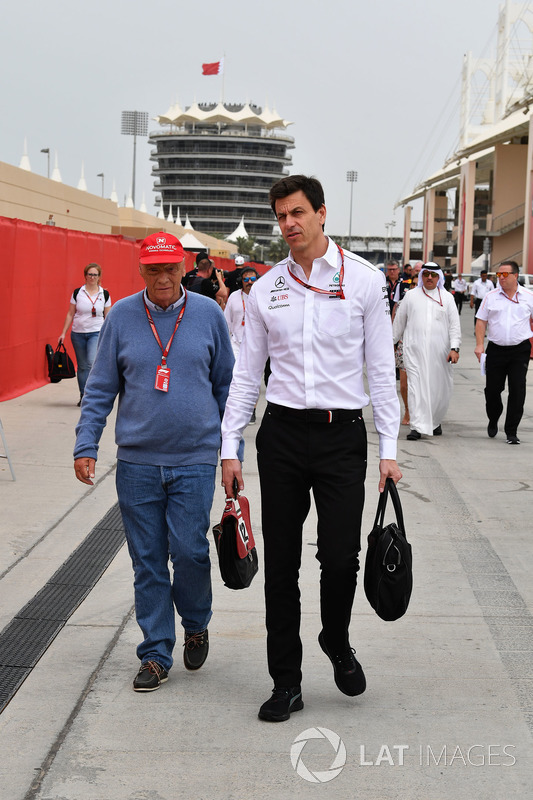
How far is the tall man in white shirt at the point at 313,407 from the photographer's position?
414cm

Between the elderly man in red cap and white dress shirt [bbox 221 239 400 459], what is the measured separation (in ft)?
1.34

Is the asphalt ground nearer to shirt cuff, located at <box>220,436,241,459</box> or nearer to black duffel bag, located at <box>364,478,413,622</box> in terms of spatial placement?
black duffel bag, located at <box>364,478,413,622</box>

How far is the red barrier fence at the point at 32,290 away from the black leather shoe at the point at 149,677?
9.56 m

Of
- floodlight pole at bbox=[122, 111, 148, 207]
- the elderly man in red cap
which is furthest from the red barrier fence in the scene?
floodlight pole at bbox=[122, 111, 148, 207]

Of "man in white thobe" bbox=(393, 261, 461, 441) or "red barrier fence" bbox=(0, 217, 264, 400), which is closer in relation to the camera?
"man in white thobe" bbox=(393, 261, 461, 441)

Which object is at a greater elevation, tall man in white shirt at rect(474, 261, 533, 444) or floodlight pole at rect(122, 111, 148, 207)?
floodlight pole at rect(122, 111, 148, 207)

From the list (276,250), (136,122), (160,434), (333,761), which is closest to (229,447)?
(160,434)

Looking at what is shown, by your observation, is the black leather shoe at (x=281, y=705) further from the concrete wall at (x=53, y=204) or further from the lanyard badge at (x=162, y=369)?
the concrete wall at (x=53, y=204)

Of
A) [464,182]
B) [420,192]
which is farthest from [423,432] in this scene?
[420,192]

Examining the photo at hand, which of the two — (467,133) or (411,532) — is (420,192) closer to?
(467,133)

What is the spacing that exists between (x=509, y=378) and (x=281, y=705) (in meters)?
8.17

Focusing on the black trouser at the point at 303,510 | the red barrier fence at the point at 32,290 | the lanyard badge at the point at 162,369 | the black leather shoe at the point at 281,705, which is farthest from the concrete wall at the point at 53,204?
the black leather shoe at the point at 281,705

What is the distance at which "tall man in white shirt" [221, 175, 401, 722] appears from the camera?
414cm

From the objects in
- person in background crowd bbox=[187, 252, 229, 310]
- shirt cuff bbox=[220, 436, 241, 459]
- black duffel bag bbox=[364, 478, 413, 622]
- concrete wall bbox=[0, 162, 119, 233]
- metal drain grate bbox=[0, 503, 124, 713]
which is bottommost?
metal drain grate bbox=[0, 503, 124, 713]
